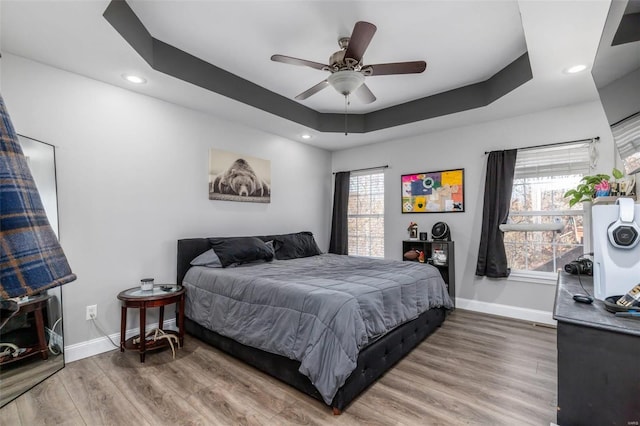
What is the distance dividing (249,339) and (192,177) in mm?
2079

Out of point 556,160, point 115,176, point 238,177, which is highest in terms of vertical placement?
point 556,160

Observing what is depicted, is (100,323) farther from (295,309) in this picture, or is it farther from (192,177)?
(295,309)

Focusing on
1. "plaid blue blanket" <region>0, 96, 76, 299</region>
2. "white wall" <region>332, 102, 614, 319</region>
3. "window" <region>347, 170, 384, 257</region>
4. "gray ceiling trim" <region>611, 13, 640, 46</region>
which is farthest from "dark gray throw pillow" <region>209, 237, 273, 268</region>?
"gray ceiling trim" <region>611, 13, 640, 46</region>

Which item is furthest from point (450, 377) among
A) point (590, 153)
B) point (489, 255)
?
point (590, 153)

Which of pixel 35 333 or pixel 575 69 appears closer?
pixel 35 333

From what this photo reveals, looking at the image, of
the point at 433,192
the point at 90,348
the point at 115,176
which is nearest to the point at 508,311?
the point at 433,192

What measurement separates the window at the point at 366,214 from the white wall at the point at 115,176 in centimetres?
208

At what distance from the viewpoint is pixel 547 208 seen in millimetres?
3688

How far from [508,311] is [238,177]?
3.82 m

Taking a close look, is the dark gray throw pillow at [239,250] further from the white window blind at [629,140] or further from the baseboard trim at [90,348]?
the white window blind at [629,140]

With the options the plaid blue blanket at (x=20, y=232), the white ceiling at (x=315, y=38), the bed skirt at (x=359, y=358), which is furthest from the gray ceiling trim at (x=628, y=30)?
the bed skirt at (x=359, y=358)

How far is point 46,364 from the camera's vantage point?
7.95 feet

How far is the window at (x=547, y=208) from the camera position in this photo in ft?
11.5

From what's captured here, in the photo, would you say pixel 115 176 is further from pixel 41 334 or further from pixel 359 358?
pixel 359 358
